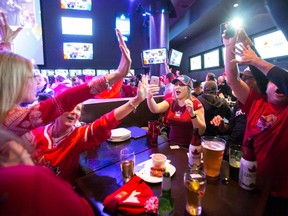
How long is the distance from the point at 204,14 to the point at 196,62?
3.27m

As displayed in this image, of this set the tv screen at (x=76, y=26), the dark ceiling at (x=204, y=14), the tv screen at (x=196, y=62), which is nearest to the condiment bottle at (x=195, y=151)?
the dark ceiling at (x=204, y=14)

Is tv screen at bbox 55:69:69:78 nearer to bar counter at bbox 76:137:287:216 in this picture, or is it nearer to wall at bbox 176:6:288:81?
wall at bbox 176:6:288:81

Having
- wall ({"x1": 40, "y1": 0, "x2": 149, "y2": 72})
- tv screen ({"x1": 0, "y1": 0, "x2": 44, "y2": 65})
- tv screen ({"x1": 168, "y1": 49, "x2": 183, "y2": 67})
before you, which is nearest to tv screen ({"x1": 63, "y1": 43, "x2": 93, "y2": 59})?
wall ({"x1": 40, "y1": 0, "x2": 149, "y2": 72})

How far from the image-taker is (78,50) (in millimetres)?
9508

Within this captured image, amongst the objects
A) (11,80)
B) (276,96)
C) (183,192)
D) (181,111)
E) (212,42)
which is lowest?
(183,192)

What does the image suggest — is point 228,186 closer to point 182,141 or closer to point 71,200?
point 71,200

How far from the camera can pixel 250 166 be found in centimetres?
92

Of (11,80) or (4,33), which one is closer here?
(11,80)

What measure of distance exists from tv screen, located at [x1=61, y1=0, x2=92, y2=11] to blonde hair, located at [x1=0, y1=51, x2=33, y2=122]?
32.1 ft

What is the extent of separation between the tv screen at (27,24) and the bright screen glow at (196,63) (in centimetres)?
737

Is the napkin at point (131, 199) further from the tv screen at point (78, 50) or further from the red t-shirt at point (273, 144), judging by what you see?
the tv screen at point (78, 50)

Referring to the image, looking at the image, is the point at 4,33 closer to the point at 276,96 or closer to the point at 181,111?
the point at 181,111

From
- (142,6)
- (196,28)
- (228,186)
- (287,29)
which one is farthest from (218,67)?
(228,186)

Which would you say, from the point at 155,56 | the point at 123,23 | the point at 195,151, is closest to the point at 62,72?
the point at 123,23
